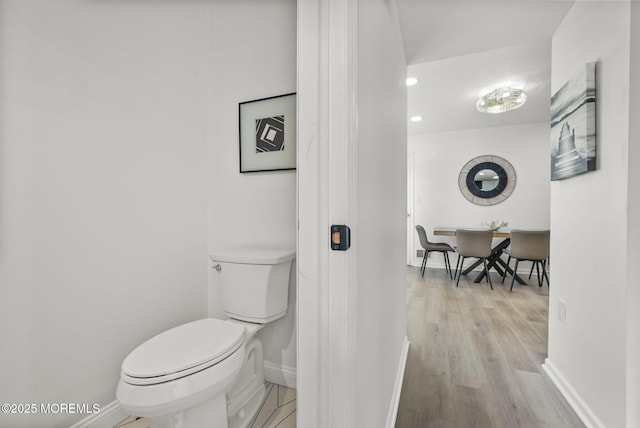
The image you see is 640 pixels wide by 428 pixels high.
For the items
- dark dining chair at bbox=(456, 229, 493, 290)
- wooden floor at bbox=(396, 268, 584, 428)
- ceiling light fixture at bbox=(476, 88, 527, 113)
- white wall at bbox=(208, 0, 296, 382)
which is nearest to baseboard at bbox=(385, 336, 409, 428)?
wooden floor at bbox=(396, 268, 584, 428)

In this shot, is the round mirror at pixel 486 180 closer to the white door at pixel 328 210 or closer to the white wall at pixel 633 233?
the white wall at pixel 633 233

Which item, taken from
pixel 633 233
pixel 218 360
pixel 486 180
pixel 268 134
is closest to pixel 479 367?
pixel 633 233

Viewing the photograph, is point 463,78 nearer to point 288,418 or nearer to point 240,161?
point 240,161

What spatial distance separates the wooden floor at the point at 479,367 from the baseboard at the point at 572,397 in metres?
0.03

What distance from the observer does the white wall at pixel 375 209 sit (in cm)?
85

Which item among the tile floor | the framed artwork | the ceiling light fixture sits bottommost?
the tile floor

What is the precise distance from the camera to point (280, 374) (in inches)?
62.3

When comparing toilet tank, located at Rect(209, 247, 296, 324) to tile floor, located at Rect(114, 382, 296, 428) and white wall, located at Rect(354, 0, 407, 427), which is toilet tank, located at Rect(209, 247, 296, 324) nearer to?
tile floor, located at Rect(114, 382, 296, 428)

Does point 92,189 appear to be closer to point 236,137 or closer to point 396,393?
point 236,137

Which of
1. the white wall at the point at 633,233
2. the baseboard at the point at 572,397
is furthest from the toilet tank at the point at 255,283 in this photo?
the baseboard at the point at 572,397

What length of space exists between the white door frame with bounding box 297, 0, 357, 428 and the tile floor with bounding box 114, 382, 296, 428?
0.74 m

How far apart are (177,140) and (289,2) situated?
1025mm

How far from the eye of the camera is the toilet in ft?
2.98

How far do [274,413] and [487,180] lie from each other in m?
4.69
